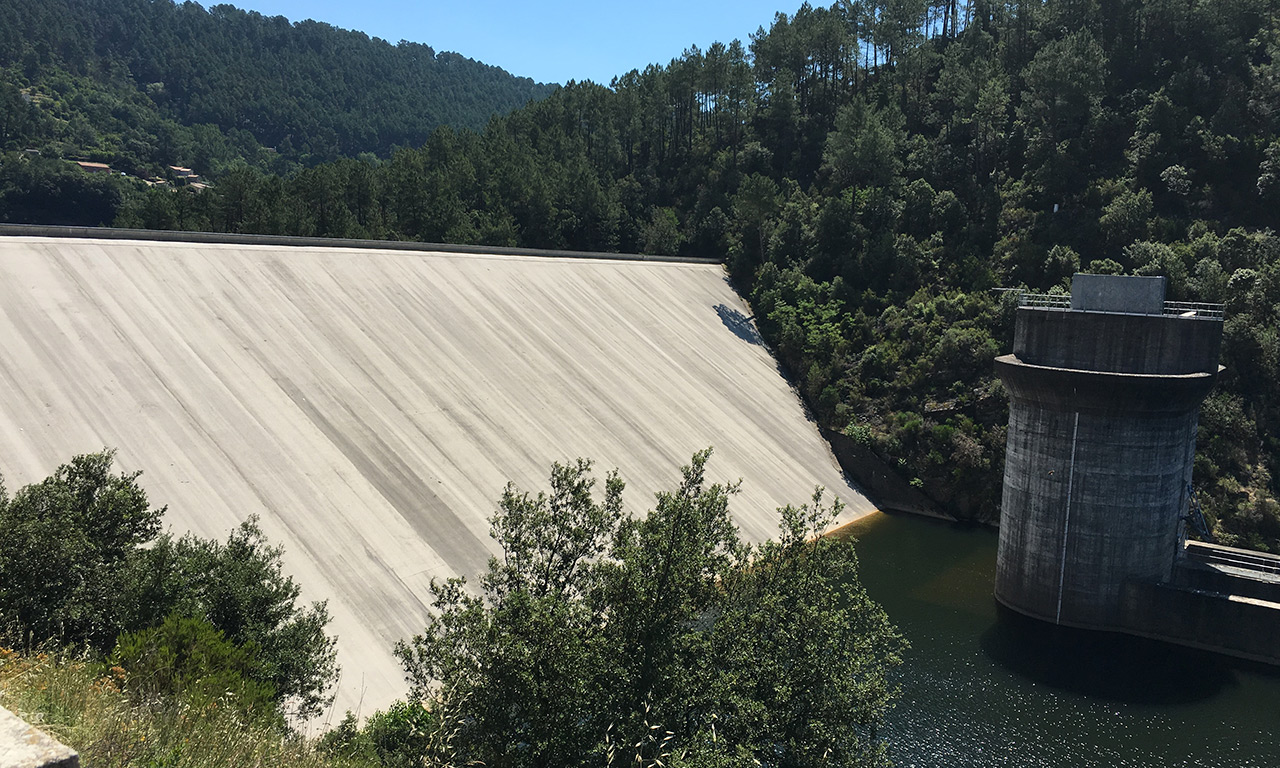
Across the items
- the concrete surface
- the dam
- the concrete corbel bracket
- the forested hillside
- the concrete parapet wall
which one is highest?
the forested hillside

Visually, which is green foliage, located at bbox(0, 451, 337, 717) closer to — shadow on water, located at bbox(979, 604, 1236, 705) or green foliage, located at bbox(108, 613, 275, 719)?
green foliage, located at bbox(108, 613, 275, 719)

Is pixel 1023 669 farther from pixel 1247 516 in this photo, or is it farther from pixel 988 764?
Result: pixel 1247 516

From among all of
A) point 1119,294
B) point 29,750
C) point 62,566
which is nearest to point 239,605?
point 62,566

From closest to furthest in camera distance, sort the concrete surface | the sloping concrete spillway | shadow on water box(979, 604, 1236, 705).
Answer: the sloping concrete spillway < shadow on water box(979, 604, 1236, 705) < the concrete surface

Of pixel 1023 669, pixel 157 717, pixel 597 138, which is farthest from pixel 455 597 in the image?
pixel 597 138

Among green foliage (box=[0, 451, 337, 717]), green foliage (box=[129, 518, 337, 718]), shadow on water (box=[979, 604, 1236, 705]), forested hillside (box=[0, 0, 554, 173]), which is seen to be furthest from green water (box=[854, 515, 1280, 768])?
forested hillside (box=[0, 0, 554, 173])
